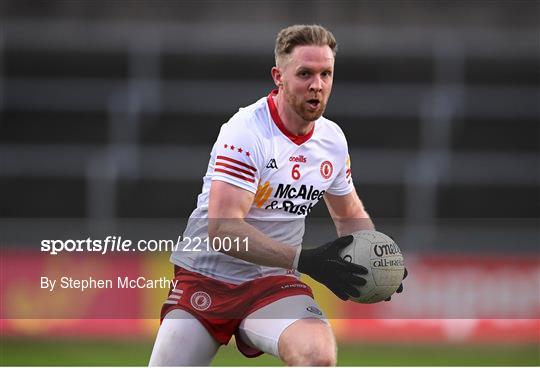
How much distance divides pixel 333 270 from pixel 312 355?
508 millimetres

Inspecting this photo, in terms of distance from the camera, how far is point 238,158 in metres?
5.92

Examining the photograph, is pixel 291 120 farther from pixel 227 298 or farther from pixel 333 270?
pixel 227 298

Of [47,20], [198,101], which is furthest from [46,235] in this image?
[47,20]

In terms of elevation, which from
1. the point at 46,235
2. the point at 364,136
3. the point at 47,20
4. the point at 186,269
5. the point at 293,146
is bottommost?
the point at 186,269

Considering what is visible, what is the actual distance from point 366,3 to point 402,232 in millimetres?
6971

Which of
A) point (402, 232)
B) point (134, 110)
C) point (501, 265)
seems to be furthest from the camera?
point (134, 110)

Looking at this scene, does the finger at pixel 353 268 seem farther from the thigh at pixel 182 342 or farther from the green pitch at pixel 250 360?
the green pitch at pixel 250 360

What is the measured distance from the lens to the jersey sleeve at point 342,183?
648 cm

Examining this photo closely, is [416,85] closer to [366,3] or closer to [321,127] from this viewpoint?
[366,3]

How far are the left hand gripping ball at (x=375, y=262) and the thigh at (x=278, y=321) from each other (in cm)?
27

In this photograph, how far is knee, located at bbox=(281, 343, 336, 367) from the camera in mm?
5484

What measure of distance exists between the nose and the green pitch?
594 centimetres

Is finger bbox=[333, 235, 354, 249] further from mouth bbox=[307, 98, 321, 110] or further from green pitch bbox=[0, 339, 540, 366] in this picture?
green pitch bbox=[0, 339, 540, 366]

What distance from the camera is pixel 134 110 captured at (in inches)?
692
